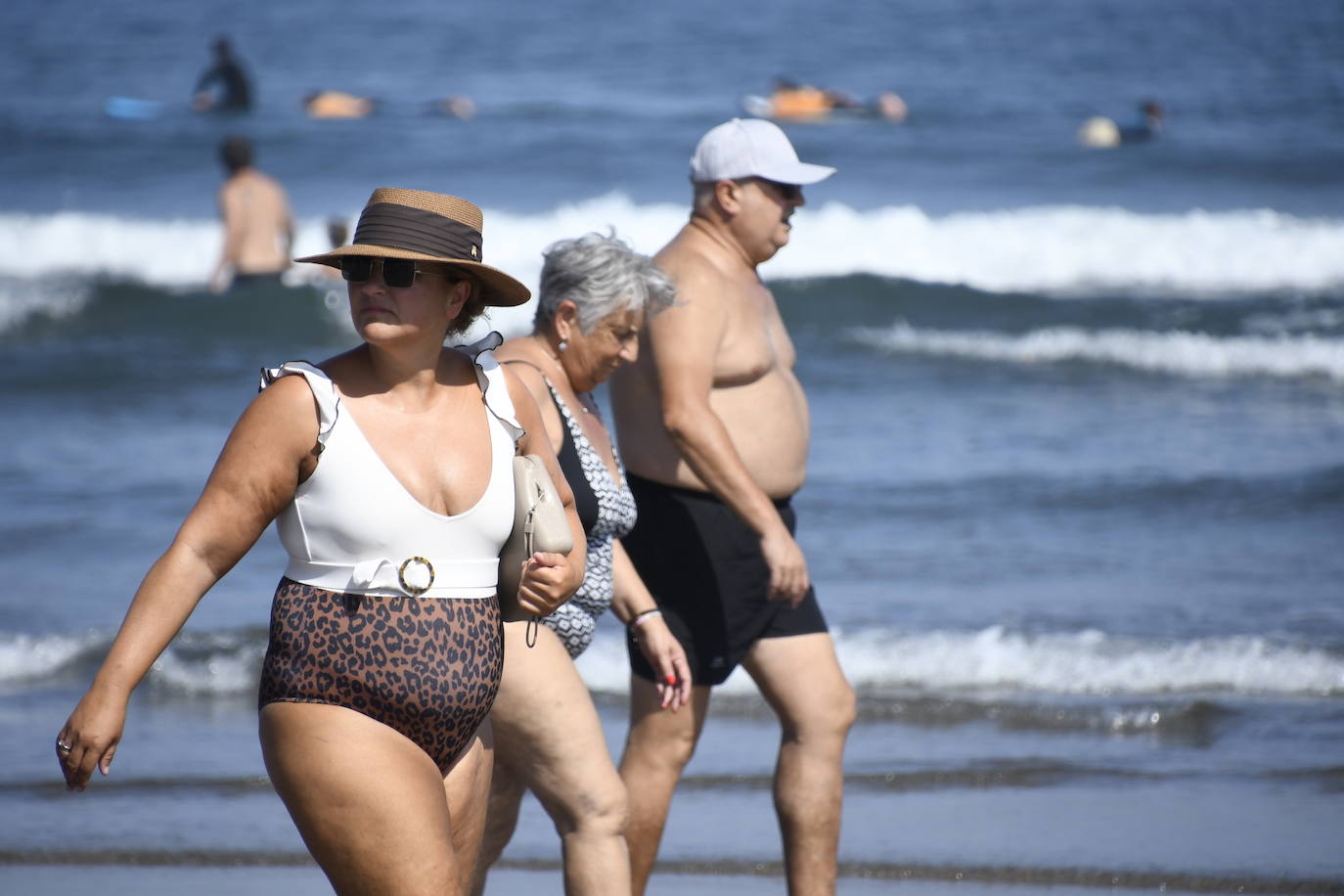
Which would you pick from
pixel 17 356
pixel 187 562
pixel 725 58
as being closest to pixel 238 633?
pixel 187 562

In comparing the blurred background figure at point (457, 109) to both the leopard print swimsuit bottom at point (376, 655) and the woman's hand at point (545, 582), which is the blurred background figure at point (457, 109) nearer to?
the woman's hand at point (545, 582)

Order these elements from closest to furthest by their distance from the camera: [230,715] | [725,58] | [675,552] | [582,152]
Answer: [675,552] → [230,715] → [582,152] → [725,58]

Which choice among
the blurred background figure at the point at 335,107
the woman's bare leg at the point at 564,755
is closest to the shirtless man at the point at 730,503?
the woman's bare leg at the point at 564,755

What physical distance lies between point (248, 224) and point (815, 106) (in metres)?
14.8

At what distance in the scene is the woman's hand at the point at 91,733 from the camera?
237 centimetres

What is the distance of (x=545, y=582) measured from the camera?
270 cm

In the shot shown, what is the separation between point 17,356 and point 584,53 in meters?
19.3

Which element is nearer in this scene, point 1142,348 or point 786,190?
point 786,190

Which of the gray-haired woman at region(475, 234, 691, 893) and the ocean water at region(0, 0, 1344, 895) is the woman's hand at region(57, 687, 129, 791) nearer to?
the gray-haired woman at region(475, 234, 691, 893)

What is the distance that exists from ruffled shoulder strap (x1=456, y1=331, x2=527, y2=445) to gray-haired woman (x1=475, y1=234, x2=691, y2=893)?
59cm

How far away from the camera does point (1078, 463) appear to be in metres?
10.1

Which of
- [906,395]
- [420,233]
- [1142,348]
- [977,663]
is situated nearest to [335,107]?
[1142,348]

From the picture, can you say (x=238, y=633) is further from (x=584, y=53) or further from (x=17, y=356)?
(x=584, y=53)

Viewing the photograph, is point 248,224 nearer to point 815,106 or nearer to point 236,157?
point 236,157
